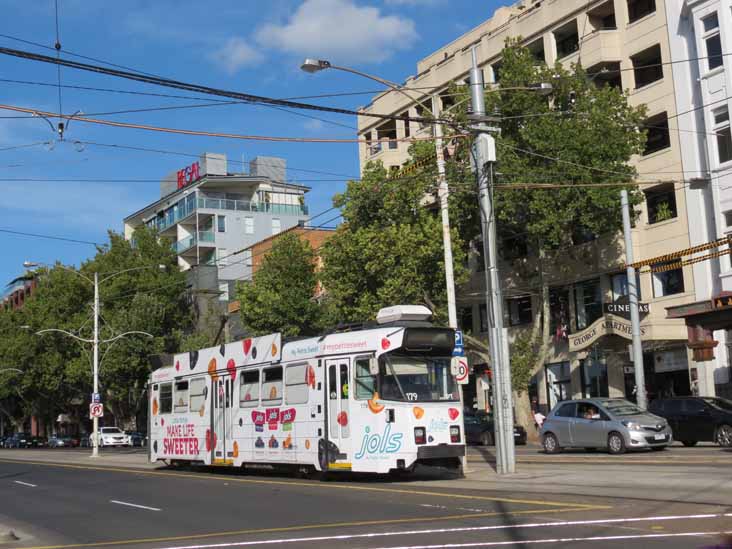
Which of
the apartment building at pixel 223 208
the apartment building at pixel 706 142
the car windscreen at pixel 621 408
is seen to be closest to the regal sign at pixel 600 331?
the apartment building at pixel 706 142

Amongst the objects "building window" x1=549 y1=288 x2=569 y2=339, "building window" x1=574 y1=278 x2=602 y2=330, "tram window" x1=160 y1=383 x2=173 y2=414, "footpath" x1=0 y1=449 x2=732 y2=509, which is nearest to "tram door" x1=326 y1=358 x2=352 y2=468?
"footpath" x1=0 y1=449 x2=732 y2=509

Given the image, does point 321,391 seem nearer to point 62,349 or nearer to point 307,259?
point 307,259

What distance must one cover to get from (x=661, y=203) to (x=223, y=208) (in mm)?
50804

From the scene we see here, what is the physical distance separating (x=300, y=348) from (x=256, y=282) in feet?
89.5

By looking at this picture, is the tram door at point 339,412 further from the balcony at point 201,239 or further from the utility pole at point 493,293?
the balcony at point 201,239

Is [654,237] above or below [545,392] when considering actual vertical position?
above

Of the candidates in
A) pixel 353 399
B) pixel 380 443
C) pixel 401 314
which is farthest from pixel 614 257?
pixel 380 443

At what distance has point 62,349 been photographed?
7225 cm

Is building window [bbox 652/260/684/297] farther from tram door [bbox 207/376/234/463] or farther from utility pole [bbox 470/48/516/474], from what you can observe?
tram door [bbox 207/376/234/463]

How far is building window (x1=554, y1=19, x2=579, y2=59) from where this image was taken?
42.5m

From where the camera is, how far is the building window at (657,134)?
38.2 m

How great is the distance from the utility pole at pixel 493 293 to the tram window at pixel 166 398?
11347 millimetres

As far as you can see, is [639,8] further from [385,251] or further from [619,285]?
[385,251]

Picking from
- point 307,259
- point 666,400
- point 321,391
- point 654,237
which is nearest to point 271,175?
point 307,259
